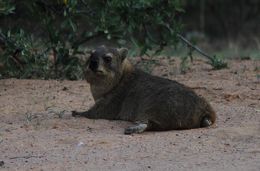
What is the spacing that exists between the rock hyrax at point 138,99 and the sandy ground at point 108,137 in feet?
0.46

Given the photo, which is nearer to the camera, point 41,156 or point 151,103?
point 41,156

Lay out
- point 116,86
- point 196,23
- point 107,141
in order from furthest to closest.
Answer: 1. point 196,23
2. point 116,86
3. point 107,141

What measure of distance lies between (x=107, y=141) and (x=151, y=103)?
0.93 m

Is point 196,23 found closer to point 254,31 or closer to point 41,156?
point 254,31

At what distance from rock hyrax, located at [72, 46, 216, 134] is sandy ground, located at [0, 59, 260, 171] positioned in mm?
141

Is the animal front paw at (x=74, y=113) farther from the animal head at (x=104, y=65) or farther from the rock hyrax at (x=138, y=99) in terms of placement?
the animal head at (x=104, y=65)

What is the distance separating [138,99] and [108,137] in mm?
1019

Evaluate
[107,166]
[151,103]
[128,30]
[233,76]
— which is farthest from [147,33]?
[107,166]

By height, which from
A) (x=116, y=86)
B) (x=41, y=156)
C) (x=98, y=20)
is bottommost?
(x=41, y=156)

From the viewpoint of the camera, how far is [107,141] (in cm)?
740

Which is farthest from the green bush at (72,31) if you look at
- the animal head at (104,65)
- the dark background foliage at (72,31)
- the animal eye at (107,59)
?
the animal eye at (107,59)

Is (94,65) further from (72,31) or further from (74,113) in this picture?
(72,31)

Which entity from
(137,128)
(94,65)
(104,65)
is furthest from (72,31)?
(137,128)

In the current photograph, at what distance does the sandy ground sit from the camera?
22.0 feet
